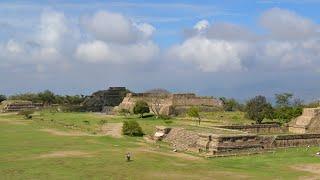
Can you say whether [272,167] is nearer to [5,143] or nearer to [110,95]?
[5,143]

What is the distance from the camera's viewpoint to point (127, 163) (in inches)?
1138

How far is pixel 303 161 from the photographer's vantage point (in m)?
30.9

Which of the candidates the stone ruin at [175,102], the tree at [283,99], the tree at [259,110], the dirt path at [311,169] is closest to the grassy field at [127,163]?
the dirt path at [311,169]

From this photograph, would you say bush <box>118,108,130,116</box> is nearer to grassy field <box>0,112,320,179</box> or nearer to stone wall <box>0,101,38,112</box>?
stone wall <box>0,101,38,112</box>

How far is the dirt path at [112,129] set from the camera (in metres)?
45.3

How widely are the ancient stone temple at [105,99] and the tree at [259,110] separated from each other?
36478mm

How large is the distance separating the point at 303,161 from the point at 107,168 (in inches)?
455

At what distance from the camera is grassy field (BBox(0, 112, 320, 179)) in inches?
1017

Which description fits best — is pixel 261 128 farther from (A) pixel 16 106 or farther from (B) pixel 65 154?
(A) pixel 16 106

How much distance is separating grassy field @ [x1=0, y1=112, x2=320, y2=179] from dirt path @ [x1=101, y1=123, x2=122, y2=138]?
345cm

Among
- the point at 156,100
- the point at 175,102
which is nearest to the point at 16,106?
the point at 156,100

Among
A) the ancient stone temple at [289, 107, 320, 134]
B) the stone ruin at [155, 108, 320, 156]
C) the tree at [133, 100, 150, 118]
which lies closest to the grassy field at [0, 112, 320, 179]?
the stone ruin at [155, 108, 320, 156]

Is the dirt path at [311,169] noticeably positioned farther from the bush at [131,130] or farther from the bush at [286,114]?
the bush at [286,114]

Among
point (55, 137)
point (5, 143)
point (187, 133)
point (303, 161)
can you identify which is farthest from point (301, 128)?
point (5, 143)
